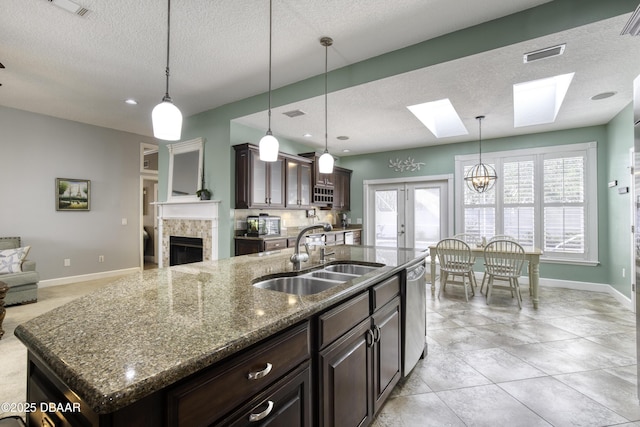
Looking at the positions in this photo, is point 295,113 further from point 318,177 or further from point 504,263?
point 504,263

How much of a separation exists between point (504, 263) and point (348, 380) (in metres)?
3.69

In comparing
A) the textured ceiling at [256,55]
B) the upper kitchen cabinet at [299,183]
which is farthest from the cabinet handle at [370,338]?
the upper kitchen cabinet at [299,183]

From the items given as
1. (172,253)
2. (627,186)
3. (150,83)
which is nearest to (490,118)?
(627,186)

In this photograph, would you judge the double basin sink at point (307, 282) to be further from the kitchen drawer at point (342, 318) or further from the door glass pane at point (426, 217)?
the door glass pane at point (426, 217)

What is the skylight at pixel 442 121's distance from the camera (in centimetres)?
481

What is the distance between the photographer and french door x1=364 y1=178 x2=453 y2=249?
6168 millimetres

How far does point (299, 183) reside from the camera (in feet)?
17.7

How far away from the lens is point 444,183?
6.13 meters

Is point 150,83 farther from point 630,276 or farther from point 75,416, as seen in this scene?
point 630,276

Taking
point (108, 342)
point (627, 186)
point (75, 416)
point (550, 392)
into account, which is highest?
point (627, 186)

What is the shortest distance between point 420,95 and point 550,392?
121 inches

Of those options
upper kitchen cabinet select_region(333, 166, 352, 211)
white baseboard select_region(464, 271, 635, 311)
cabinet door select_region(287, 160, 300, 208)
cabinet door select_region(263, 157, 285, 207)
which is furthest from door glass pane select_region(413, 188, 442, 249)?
cabinet door select_region(263, 157, 285, 207)

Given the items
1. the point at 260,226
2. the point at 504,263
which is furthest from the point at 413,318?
the point at 260,226

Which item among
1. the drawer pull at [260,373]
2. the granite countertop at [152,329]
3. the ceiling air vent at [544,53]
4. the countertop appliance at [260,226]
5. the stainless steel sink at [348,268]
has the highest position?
the ceiling air vent at [544,53]
